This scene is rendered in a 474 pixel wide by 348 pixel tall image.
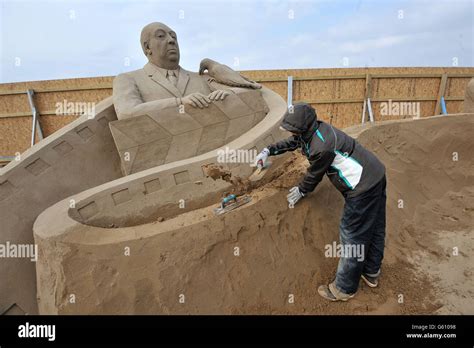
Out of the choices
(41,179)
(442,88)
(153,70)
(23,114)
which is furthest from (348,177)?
(23,114)

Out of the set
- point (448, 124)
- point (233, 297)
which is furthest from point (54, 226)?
point (448, 124)

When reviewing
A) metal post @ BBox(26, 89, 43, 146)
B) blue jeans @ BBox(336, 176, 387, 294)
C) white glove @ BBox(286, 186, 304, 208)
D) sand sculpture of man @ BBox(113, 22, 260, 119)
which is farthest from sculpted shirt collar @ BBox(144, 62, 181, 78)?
metal post @ BBox(26, 89, 43, 146)

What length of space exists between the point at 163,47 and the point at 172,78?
1.25 ft

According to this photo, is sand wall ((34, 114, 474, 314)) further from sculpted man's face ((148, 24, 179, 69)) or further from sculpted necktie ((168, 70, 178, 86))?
sculpted man's face ((148, 24, 179, 69))

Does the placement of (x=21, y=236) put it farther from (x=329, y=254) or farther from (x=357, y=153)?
(x=357, y=153)

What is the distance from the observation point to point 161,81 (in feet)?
12.0

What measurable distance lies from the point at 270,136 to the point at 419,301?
7.10 ft

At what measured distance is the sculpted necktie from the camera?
375 cm

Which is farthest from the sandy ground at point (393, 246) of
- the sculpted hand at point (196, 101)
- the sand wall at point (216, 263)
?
the sculpted hand at point (196, 101)

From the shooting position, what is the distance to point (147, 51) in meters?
3.76

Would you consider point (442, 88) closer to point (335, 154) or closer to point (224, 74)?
point (224, 74)

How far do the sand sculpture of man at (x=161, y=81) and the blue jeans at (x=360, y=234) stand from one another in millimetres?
1962

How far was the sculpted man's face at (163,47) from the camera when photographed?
3.64 metres

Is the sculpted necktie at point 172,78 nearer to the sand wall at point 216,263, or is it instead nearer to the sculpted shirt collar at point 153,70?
the sculpted shirt collar at point 153,70
